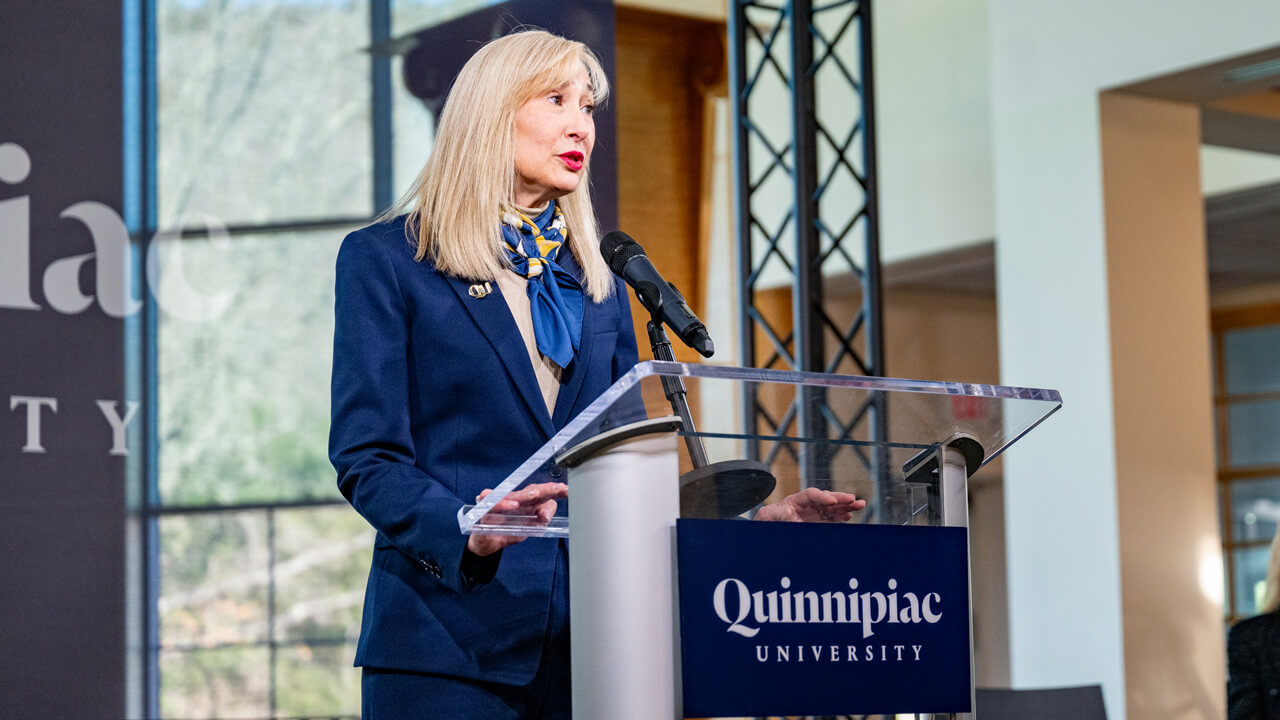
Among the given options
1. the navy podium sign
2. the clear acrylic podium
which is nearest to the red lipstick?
the clear acrylic podium

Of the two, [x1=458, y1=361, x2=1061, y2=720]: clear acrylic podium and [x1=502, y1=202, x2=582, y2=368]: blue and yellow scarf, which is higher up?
[x1=502, y1=202, x2=582, y2=368]: blue and yellow scarf

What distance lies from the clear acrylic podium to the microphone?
16 cm

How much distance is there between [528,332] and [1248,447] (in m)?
9.92

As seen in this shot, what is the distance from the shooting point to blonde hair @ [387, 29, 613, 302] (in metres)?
1.69

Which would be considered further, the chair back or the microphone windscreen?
the chair back

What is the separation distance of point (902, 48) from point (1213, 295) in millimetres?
3881

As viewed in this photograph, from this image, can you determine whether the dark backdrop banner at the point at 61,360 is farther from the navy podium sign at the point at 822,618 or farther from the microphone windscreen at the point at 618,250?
the navy podium sign at the point at 822,618

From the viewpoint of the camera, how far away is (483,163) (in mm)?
1722

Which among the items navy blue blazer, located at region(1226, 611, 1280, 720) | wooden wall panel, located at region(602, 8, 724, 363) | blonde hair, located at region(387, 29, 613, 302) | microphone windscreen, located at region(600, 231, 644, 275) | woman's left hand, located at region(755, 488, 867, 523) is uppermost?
wooden wall panel, located at region(602, 8, 724, 363)

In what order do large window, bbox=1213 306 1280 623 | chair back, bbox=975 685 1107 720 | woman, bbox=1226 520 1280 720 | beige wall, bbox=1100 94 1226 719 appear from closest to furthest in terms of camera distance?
chair back, bbox=975 685 1107 720, woman, bbox=1226 520 1280 720, beige wall, bbox=1100 94 1226 719, large window, bbox=1213 306 1280 623

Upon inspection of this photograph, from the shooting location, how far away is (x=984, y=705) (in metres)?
3.76

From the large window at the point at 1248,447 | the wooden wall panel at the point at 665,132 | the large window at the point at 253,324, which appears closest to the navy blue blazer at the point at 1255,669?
the wooden wall panel at the point at 665,132

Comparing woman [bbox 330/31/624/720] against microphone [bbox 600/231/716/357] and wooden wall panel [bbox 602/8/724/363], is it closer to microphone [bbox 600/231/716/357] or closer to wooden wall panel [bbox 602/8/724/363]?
microphone [bbox 600/231/716/357]

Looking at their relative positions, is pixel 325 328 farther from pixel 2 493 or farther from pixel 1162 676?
pixel 1162 676
